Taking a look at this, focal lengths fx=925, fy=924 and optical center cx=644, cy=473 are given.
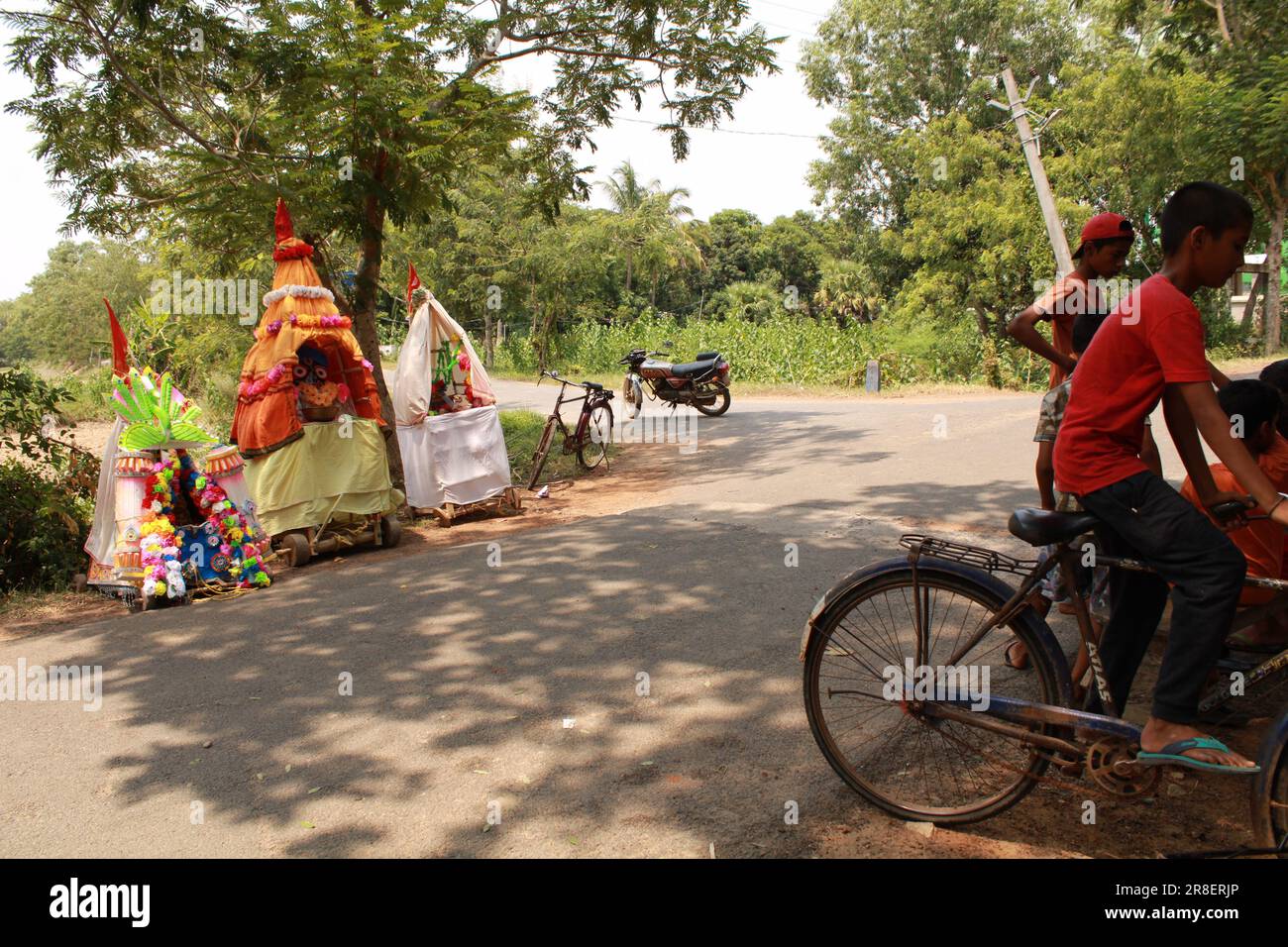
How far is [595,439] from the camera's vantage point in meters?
12.2

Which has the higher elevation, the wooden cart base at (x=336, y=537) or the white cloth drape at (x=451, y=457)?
the white cloth drape at (x=451, y=457)

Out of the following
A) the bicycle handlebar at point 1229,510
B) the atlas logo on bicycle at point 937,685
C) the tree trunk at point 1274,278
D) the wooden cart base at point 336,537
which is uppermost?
the tree trunk at point 1274,278

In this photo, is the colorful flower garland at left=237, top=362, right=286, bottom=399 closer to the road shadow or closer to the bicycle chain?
the road shadow

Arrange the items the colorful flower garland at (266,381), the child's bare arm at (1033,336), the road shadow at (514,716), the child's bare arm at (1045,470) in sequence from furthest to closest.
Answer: the colorful flower garland at (266,381) → the child's bare arm at (1045,470) → the child's bare arm at (1033,336) → the road shadow at (514,716)

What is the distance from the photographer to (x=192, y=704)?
463 centimetres

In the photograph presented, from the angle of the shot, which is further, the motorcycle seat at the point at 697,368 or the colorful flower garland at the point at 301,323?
the motorcycle seat at the point at 697,368

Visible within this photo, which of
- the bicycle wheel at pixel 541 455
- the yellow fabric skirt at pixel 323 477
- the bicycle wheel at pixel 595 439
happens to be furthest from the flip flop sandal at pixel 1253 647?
the bicycle wheel at pixel 595 439

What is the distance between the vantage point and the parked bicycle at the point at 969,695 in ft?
9.27

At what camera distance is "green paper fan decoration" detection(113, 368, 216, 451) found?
7113 mm

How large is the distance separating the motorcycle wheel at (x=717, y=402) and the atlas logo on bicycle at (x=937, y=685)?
1366 cm

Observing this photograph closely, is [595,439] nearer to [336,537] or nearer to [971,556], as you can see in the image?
[336,537]

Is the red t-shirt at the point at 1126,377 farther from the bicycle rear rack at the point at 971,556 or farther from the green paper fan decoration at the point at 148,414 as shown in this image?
the green paper fan decoration at the point at 148,414

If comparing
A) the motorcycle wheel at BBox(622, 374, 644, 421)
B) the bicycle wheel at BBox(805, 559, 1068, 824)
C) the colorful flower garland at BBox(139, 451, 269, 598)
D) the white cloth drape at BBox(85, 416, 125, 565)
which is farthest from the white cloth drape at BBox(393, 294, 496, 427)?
the motorcycle wheel at BBox(622, 374, 644, 421)

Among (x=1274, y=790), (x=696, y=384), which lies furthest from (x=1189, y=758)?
(x=696, y=384)
